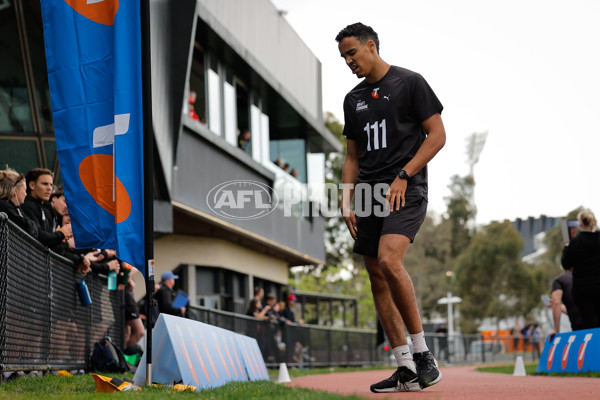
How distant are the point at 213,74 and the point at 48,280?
14.9 meters

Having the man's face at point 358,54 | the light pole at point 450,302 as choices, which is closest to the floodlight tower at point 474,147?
the light pole at point 450,302

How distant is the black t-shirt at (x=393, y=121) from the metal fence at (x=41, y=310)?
2832 millimetres

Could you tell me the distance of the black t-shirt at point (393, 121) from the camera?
6.45 m

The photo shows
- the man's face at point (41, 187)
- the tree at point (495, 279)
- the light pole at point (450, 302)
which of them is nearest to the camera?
the man's face at point (41, 187)

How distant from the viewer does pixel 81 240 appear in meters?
6.86

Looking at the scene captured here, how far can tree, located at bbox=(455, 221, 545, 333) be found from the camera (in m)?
60.4

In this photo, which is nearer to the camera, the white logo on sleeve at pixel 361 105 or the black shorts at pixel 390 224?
the black shorts at pixel 390 224

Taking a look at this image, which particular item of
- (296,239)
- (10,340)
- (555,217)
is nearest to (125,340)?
(10,340)

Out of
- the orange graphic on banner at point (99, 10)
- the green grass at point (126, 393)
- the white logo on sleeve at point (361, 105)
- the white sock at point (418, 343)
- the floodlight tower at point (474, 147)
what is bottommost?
the green grass at point (126, 393)

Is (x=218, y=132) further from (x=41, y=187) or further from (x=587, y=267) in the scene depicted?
(x=41, y=187)

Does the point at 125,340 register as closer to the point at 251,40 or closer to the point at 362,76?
the point at 362,76

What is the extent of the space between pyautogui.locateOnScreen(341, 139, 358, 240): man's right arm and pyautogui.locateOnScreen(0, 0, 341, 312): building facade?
9771 mm

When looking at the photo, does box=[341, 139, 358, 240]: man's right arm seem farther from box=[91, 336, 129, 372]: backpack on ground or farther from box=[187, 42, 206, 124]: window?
box=[187, 42, 206, 124]: window

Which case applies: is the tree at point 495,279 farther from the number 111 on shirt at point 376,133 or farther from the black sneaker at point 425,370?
the black sneaker at point 425,370
